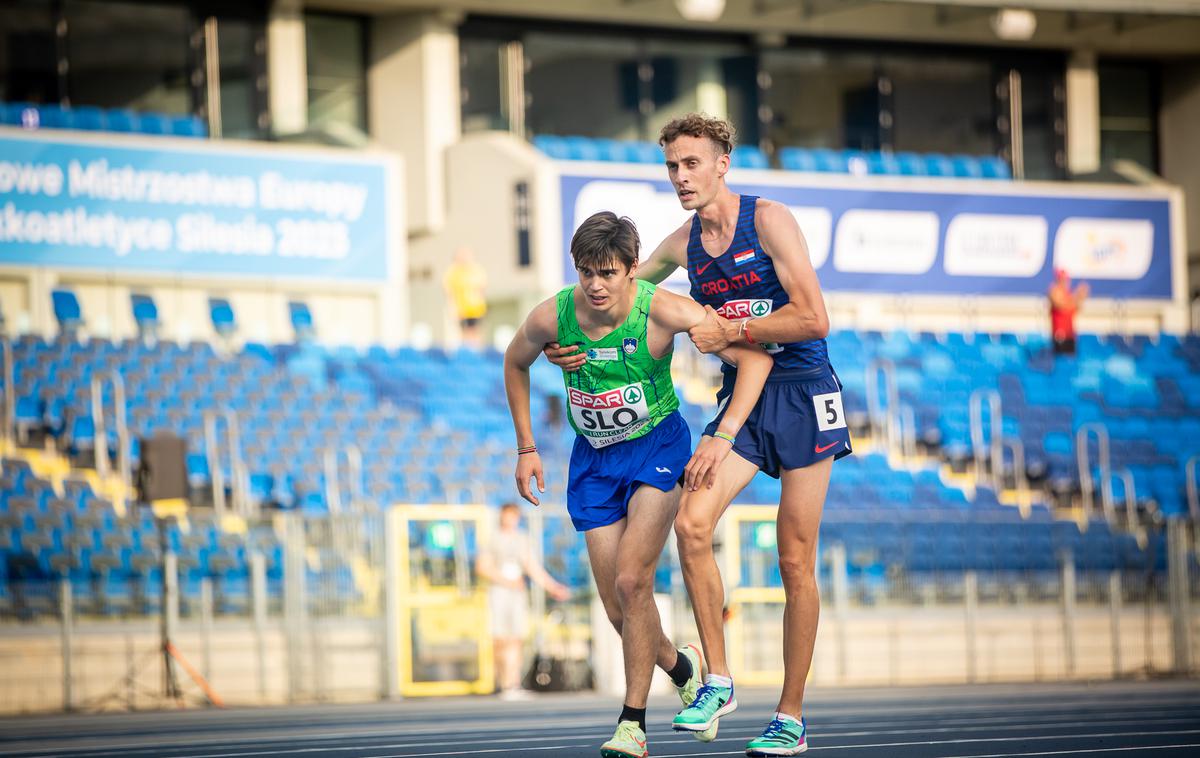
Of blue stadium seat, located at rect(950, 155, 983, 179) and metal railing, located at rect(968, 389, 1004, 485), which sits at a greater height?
blue stadium seat, located at rect(950, 155, 983, 179)

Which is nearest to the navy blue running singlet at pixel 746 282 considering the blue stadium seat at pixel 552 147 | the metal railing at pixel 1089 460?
the metal railing at pixel 1089 460

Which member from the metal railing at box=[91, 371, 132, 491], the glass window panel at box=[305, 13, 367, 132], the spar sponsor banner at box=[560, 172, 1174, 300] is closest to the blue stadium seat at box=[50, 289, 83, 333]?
the metal railing at box=[91, 371, 132, 491]

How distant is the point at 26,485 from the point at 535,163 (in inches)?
424

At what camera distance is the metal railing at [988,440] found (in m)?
21.2

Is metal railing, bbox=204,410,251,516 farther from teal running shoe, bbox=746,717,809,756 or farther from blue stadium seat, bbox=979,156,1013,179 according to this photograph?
blue stadium seat, bbox=979,156,1013,179

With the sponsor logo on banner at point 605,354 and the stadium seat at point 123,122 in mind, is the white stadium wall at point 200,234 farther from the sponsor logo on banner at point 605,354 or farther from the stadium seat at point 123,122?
the sponsor logo on banner at point 605,354

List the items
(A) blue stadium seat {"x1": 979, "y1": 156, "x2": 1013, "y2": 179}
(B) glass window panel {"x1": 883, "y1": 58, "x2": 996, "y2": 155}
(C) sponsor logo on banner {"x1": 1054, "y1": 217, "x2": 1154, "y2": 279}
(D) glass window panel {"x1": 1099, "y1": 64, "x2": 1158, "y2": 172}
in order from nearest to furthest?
(C) sponsor logo on banner {"x1": 1054, "y1": 217, "x2": 1154, "y2": 279} → (A) blue stadium seat {"x1": 979, "y1": 156, "x2": 1013, "y2": 179} → (B) glass window panel {"x1": 883, "y1": 58, "x2": 996, "y2": 155} → (D) glass window panel {"x1": 1099, "y1": 64, "x2": 1158, "y2": 172}

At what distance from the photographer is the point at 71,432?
16828 mm

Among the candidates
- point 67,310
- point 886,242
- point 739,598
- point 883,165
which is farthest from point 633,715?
point 883,165

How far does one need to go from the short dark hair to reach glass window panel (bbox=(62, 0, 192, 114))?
19943mm

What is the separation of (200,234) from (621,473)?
17468 millimetres

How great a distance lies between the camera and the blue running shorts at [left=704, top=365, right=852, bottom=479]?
6199mm

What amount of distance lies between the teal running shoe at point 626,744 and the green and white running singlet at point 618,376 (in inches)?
41.7

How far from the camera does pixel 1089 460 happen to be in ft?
71.7
